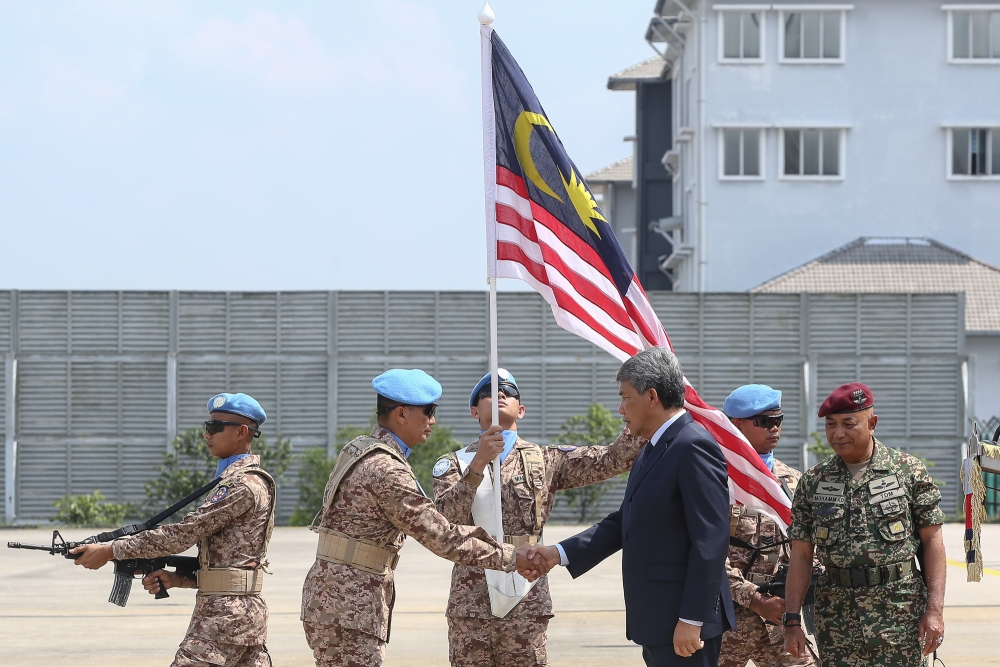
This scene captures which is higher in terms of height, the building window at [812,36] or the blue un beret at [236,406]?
the building window at [812,36]

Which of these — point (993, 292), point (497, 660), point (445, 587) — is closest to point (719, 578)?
point (497, 660)

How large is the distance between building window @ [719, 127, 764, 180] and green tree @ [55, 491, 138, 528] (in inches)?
806

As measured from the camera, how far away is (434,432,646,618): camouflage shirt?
617 centimetres

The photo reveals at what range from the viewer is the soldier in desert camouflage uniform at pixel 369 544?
18.5 feet

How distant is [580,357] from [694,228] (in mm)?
14023

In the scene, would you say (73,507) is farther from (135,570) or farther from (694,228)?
(694,228)

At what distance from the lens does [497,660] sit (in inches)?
243

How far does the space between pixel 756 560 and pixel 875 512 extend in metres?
1.11

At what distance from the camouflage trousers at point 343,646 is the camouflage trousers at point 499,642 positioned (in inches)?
24.2

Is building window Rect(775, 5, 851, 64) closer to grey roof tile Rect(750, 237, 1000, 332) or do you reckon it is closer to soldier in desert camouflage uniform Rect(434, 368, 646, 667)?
grey roof tile Rect(750, 237, 1000, 332)

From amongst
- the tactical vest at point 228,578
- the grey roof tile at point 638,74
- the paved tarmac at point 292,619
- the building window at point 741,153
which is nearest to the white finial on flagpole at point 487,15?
the tactical vest at point 228,578

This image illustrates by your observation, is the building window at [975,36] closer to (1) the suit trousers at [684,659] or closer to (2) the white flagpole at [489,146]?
(2) the white flagpole at [489,146]

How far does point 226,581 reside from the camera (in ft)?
19.6

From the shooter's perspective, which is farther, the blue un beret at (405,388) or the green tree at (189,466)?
the green tree at (189,466)
